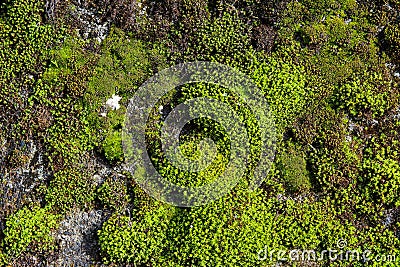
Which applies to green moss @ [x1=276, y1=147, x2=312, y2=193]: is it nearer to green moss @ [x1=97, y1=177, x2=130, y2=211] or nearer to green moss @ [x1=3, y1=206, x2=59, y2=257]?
green moss @ [x1=97, y1=177, x2=130, y2=211]

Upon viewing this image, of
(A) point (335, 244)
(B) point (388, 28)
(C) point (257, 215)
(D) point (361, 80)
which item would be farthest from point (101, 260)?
(B) point (388, 28)

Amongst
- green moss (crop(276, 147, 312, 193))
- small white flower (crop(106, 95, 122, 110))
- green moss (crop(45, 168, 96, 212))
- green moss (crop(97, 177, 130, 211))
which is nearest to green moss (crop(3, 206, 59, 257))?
green moss (crop(45, 168, 96, 212))

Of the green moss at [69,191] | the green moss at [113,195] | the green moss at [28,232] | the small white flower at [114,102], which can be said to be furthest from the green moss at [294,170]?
the green moss at [28,232]

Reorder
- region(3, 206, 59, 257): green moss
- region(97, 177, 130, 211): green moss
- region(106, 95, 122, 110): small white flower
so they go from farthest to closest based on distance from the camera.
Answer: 1. region(106, 95, 122, 110): small white flower
2. region(97, 177, 130, 211): green moss
3. region(3, 206, 59, 257): green moss

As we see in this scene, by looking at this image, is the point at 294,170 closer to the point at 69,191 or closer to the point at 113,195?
the point at 113,195

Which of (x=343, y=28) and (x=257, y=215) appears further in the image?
(x=343, y=28)

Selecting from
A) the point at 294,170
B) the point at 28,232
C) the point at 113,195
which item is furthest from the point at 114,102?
the point at 294,170

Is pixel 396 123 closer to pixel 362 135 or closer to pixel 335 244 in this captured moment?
pixel 362 135

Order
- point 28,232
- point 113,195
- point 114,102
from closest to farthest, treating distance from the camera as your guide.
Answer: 1. point 28,232
2. point 113,195
3. point 114,102
